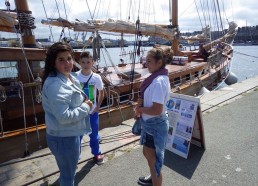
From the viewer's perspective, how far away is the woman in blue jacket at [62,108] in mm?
2193

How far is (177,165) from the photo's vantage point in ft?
13.2

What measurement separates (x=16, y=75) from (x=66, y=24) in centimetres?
281

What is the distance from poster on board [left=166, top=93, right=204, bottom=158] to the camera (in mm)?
4137

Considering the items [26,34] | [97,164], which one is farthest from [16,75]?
[97,164]

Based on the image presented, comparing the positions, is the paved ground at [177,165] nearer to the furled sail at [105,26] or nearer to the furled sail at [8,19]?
the furled sail at [8,19]

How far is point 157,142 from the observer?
2881mm

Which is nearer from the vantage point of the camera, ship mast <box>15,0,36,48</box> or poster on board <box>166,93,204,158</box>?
poster on board <box>166,93,204,158</box>

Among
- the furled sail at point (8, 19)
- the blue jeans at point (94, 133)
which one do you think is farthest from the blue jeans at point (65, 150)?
the furled sail at point (8, 19)

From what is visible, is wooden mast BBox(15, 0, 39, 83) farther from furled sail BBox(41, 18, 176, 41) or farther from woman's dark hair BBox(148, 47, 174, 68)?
woman's dark hair BBox(148, 47, 174, 68)

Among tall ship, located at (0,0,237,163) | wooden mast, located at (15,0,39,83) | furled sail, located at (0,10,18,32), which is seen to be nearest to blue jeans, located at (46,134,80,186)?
tall ship, located at (0,0,237,163)

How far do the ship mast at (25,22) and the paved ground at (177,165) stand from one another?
3.07 m

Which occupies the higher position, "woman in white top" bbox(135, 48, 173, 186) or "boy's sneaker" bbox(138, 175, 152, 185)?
"woman in white top" bbox(135, 48, 173, 186)

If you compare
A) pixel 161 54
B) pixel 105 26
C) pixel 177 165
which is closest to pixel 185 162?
pixel 177 165

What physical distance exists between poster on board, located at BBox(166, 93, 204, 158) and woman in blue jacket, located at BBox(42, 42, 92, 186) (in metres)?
Answer: 2.16
